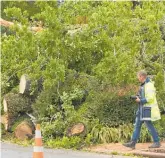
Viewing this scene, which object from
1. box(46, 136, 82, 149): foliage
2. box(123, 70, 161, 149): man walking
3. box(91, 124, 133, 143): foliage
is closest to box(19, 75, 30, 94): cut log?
box(46, 136, 82, 149): foliage

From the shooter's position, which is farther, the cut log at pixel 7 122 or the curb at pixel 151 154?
the cut log at pixel 7 122

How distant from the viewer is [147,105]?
33.4 feet

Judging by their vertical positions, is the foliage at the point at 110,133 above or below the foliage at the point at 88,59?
below

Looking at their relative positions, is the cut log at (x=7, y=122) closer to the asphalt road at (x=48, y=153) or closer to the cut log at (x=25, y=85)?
the cut log at (x=25, y=85)

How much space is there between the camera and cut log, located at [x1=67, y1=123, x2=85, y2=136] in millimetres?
11001

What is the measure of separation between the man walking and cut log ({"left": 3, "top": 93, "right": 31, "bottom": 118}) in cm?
315

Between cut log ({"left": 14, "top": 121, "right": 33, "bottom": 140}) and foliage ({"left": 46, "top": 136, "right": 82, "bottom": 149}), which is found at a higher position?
cut log ({"left": 14, "top": 121, "right": 33, "bottom": 140})

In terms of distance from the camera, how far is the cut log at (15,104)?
12312 mm

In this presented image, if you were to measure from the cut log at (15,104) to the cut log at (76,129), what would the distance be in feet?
5.64

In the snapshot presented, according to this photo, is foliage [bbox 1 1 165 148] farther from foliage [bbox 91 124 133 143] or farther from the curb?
the curb

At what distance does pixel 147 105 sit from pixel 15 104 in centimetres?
350

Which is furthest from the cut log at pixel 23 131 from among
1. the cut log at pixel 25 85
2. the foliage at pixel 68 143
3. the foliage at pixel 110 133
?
the foliage at pixel 110 133

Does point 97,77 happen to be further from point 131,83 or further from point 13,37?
point 13,37

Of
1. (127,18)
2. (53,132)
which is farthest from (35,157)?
(127,18)
